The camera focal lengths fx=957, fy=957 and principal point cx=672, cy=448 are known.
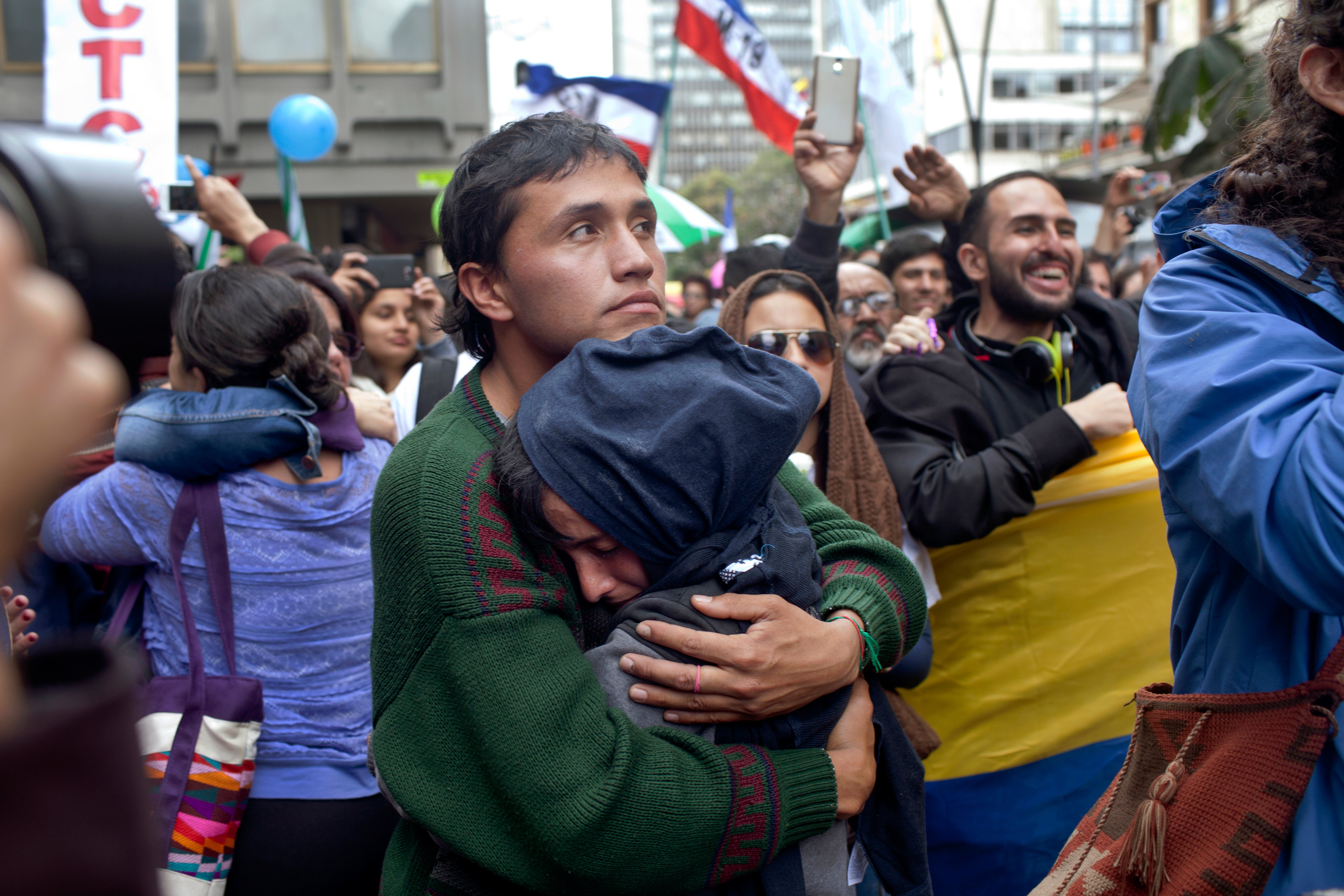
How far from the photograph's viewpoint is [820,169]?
3527 millimetres

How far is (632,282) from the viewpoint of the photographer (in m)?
1.68

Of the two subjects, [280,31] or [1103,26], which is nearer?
[280,31]

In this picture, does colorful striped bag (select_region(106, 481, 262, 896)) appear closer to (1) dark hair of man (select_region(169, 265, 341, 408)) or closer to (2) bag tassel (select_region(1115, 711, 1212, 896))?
(1) dark hair of man (select_region(169, 265, 341, 408))

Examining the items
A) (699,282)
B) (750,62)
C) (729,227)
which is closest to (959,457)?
(750,62)

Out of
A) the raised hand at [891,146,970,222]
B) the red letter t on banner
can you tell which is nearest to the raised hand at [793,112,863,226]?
the raised hand at [891,146,970,222]

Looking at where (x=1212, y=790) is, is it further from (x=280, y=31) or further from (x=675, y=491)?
(x=280, y=31)

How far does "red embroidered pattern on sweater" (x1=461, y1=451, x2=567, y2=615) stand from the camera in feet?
4.44

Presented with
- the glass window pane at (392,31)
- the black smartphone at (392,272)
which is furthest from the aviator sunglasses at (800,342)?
the glass window pane at (392,31)

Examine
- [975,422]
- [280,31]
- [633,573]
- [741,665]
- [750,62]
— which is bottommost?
[741,665]

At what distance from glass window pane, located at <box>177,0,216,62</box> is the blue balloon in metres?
9.09

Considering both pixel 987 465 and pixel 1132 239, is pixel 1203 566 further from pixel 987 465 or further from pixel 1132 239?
pixel 1132 239

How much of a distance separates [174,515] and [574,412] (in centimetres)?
143

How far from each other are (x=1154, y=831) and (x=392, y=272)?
14.4ft

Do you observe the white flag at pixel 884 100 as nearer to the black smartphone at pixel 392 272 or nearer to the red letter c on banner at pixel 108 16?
the black smartphone at pixel 392 272
